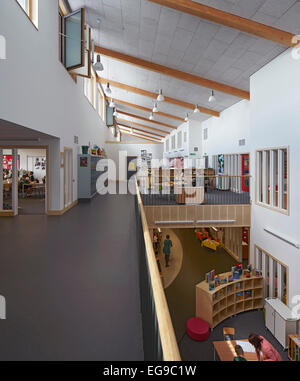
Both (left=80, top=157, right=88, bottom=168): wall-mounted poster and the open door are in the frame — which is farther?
(left=80, top=157, right=88, bottom=168): wall-mounted poster

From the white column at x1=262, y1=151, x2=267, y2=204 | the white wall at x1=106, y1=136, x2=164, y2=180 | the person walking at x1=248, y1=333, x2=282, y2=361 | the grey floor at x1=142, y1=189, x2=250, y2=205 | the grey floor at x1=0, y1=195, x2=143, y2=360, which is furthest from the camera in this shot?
the white wall at x1=106, y1=136, x2=164, y2=180

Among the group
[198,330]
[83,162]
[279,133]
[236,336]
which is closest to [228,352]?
[198,330]

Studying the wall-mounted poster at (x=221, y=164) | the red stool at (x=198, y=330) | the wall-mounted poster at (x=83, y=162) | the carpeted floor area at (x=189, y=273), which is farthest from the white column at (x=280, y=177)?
the wall-mounted poster at (x=83, y=162)

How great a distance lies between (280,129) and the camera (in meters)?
7.23

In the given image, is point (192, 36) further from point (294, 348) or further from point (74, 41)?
point (294, 348)

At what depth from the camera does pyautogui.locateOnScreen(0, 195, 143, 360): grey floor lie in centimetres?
231

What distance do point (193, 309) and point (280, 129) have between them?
20.8 feet

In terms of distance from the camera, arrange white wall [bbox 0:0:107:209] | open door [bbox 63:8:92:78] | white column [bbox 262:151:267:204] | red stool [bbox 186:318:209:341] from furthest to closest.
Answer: white column [bbox 262:151:267:204] < open door [bbox 63:8:92:78] < red stool [bbox 186:318:209:341] < white wall [bbox 0:0:107:209]

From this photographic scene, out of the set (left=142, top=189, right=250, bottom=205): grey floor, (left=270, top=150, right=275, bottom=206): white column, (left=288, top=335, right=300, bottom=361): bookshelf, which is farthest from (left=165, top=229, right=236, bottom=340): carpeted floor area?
(left=270, top=150, right=275, bottom=206): white column

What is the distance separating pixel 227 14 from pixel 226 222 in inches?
257

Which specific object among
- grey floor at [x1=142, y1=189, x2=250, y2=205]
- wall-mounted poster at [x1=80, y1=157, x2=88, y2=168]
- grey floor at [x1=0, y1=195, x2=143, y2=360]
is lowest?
grey floor at [x1=0, y1=195, x2=143, y2=360]

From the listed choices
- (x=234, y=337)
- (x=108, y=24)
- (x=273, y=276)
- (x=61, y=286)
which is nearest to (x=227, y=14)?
(x=108, y=24)

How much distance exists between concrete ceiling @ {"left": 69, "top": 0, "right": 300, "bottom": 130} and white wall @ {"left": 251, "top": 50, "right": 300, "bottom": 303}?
554 mm

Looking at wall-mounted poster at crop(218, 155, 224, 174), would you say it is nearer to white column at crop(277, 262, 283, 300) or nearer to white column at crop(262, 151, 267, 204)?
white column at crop(262, 151, 267, 204)
